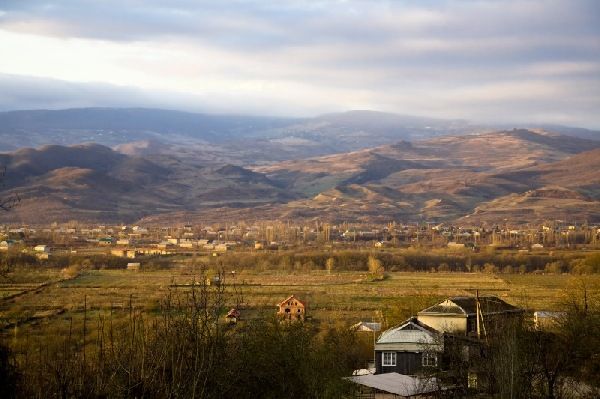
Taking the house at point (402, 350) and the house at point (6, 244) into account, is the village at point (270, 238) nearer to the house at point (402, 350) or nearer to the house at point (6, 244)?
the house at point (6, 244)

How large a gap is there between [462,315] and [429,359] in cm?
460

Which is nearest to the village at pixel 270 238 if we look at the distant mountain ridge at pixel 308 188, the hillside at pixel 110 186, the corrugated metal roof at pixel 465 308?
the distant mountain ridge at pixel 308 188

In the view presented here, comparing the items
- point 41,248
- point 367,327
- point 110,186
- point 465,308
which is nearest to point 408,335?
point 465,308

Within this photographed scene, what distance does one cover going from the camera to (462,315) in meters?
23.9

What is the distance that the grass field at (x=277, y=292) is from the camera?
29094 mm

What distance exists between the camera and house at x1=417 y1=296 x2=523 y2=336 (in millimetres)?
23352

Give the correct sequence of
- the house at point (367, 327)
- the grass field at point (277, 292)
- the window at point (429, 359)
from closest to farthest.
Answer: the window at point (429, 359) → the house at point (367, 327) → the grass field at point (277, 292)

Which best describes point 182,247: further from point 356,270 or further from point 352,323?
point 352,323

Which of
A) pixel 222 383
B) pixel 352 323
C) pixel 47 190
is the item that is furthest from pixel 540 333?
pixel 47 190

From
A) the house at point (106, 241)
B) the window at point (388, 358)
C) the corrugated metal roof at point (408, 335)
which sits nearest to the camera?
the window at point (388, 358)

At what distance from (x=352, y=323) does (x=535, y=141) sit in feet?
546

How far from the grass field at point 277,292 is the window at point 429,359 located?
4.97 metres

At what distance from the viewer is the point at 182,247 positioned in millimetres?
69562

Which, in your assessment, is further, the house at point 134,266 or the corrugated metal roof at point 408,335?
the house at point 134,266
